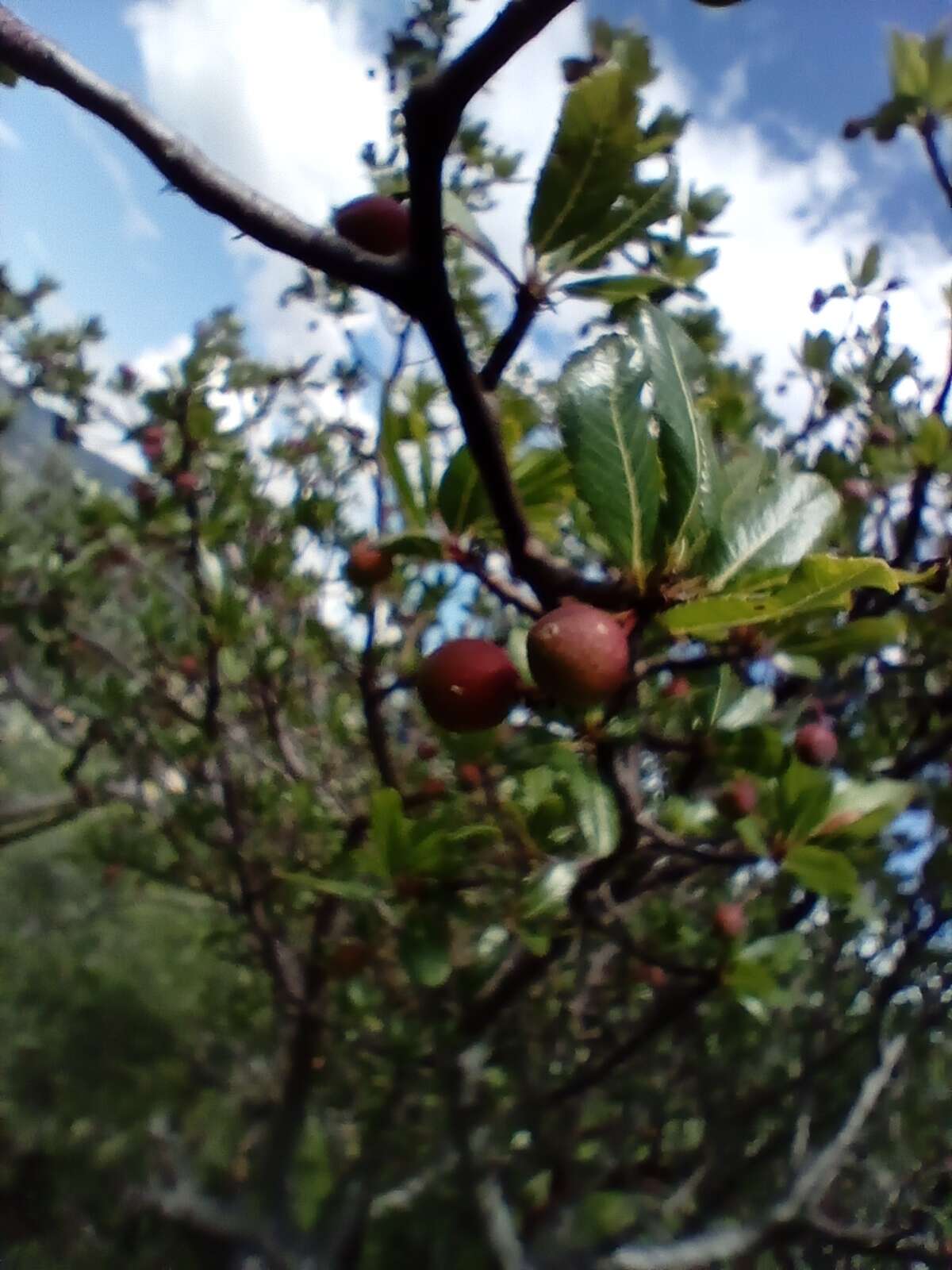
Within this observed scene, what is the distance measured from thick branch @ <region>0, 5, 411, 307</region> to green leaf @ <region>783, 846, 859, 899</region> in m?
0.92

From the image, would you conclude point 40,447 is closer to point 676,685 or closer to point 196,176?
point 676,685

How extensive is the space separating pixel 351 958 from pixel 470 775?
0.71m

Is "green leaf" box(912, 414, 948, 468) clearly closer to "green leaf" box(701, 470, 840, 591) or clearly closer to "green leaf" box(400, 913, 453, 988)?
"green leaf" box(701, 470, 840, 591)

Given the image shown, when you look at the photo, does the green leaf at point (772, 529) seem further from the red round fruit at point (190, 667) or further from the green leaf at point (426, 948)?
the red round fruit at point (190, 667)

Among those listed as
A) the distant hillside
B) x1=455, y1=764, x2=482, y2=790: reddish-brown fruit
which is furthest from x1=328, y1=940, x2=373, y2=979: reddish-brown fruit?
the distant hillside

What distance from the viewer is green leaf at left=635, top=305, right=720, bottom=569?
779mm

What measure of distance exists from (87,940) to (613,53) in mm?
5430

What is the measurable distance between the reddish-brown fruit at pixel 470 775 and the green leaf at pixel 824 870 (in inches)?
28.5

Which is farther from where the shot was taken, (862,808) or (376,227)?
(862,808)

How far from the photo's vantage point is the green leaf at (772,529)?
0.81 meters

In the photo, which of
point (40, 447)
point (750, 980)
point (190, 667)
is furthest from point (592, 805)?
point (40, 447)

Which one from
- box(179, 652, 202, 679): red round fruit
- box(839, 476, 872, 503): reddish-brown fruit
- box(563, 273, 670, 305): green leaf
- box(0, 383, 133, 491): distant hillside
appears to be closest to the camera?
box(563, 273, 670, 305): green leaf

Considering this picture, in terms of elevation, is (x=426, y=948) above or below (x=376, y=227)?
below

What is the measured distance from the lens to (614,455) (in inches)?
30.9
